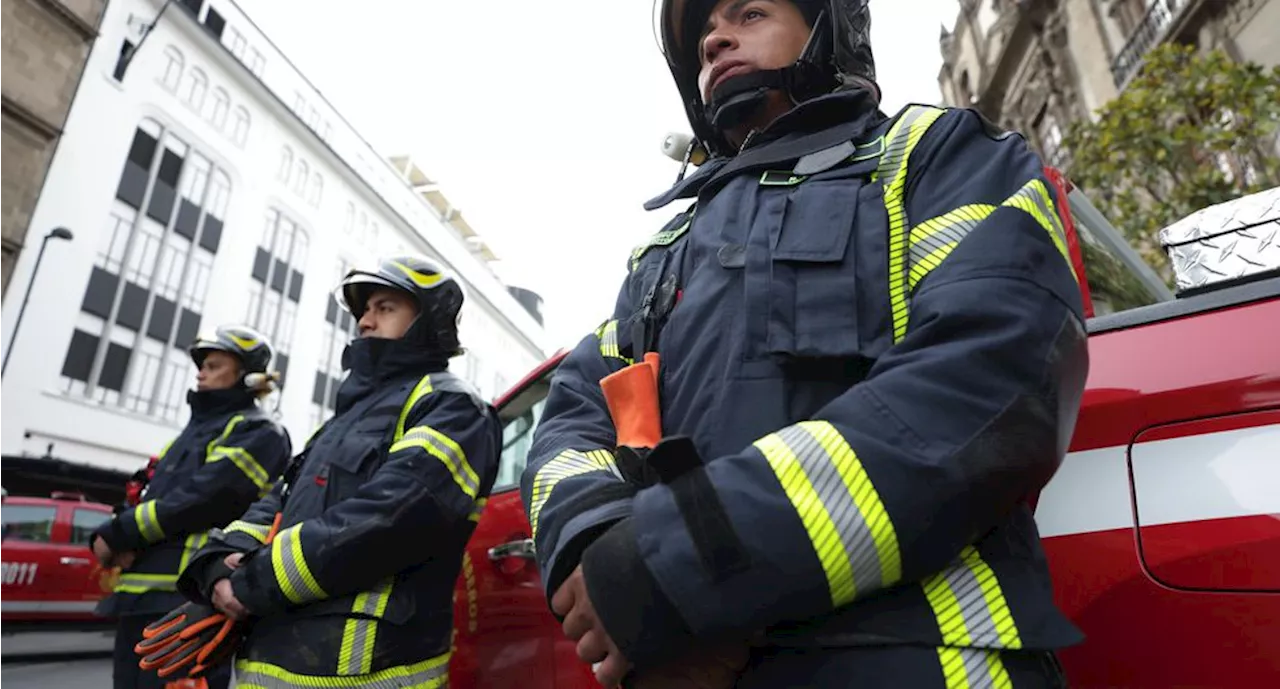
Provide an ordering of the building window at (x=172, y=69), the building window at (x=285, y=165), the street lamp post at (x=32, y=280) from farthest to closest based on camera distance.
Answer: the building window at (x=285, y=165)
the building window at (x=172, y=69)
the street lamp post at (x=32, y=280)

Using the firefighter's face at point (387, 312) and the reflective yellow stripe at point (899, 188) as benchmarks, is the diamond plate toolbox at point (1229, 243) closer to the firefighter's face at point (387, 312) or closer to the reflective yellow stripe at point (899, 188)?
the reflective yellow stripe at point (899, 188)

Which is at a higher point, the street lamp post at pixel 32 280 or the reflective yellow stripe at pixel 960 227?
the street lamp post at pixel 32 280

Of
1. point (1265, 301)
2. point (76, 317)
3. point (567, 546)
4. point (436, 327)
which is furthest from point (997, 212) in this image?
point (76, 317)

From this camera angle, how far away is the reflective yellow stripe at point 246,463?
3.44 meters

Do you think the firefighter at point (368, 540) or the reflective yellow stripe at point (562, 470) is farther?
the firefighter at point (368, 540)

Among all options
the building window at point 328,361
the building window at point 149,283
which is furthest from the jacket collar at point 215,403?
the building window at point 328,361

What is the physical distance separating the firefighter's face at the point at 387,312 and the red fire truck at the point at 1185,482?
7.34ft

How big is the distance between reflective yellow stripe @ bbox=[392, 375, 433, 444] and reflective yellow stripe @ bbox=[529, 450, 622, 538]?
1.39 m

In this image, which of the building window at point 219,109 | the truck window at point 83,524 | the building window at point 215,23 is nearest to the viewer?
the truck window at point 83,524

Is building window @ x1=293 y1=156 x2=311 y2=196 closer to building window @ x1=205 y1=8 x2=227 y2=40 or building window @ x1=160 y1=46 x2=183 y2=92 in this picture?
building window @ x1=205 y1=8 x2=227 y2=40

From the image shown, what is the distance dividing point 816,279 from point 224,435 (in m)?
3.47

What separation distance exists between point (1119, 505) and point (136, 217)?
22079 mm

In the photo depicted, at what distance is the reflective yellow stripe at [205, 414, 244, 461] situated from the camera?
11.8 feet

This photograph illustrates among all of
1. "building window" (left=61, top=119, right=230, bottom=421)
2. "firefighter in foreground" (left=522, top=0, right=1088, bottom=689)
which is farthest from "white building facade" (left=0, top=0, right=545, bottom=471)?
"firefighter in foreground" (left=522, top=0, right=1088, bottom=689)
